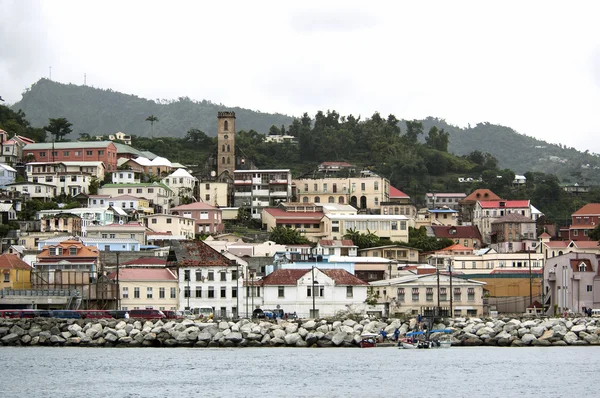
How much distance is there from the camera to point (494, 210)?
116000 millimetres

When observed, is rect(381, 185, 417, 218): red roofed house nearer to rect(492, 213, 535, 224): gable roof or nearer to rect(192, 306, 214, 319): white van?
rect(492, 213, 535, 224): gable roof

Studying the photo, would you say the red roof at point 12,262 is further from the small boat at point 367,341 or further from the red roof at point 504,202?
the red roof at point 504,202

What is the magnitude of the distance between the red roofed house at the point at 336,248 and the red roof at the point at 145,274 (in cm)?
2061

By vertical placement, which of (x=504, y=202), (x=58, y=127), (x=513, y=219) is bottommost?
(x=513, y=219)

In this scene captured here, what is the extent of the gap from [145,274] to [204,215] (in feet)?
111

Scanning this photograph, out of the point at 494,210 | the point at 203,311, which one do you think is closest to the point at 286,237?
the point at 203,311

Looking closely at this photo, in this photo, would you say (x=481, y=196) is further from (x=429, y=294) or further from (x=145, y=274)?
(x=145, y=274)

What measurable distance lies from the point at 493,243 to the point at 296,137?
5940cm

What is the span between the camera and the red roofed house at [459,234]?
363 ft

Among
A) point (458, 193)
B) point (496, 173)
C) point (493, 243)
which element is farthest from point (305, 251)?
point (496, 173)

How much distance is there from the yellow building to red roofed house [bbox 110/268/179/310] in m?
6.87

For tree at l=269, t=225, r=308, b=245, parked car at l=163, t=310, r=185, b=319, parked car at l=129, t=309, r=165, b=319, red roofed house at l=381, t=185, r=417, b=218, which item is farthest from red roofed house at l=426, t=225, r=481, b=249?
parked car at l=129, t=309, r=165, b=319

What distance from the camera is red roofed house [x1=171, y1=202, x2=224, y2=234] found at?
10512 centimetres

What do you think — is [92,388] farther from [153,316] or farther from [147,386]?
[153,316]
